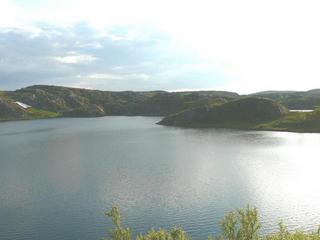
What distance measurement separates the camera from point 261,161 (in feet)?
380

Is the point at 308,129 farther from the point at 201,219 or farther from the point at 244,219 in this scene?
the point at 244,219

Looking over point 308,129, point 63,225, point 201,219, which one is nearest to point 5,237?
point 63,225

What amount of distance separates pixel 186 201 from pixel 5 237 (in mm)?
30961

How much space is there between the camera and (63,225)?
2482 inches

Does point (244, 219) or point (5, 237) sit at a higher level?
point (244, 219)

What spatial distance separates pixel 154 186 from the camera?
281ft

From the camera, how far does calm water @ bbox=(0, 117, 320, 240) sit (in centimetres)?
6369

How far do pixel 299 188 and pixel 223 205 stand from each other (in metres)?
21.3

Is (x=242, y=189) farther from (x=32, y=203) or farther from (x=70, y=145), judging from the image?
(x=70, y=145)

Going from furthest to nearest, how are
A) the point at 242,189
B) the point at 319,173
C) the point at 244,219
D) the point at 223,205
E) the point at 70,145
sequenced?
the point at 70,145 → the point at 319,173 → the point at 242,189 → the point at 223,205 → the point at 244,219

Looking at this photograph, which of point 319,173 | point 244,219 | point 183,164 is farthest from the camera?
point 183,164

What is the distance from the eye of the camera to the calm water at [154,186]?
6369cm

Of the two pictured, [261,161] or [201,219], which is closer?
[201,219]

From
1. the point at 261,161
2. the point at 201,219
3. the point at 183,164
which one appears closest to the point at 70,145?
the point at 183,164
